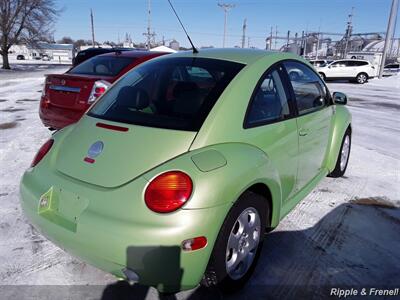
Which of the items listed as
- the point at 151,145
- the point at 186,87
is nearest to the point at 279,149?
the point at 186,87

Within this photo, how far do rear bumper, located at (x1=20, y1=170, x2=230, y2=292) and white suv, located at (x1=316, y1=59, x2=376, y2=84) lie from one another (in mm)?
24165

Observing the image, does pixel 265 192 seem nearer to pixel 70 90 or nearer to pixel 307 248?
pixel 307 248

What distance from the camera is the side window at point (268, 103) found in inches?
104

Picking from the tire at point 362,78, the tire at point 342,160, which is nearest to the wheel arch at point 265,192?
the tire at point 342,160

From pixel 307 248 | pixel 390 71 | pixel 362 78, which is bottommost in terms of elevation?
pixel 390 71

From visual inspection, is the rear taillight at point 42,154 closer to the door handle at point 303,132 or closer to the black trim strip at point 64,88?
the door handle at point 303,132

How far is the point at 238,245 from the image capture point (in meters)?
2.46

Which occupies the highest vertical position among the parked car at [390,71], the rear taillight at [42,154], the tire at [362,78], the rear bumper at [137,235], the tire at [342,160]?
the rear taillight at [42,154]

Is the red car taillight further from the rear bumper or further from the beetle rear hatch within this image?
the beetle rear hatch

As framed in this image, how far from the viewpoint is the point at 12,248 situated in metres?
2.96

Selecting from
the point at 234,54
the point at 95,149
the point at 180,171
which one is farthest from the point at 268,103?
the point at 95,149

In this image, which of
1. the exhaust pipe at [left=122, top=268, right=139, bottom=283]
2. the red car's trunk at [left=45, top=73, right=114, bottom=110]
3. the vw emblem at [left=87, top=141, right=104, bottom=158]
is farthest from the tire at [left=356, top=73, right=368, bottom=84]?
the exhaust pipe at [left=122, top=268, right=139, bottom=283]

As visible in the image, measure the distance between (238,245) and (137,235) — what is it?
806 millimetres

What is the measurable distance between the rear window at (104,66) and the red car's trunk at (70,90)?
1.57ft
